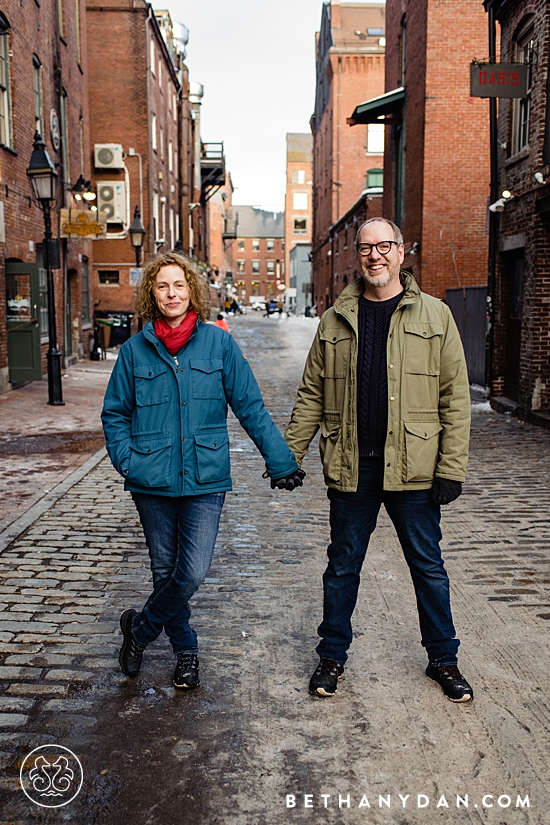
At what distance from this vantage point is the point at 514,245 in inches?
507

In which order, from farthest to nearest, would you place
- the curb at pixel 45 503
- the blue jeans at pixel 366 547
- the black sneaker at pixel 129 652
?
the curb at pixel 45 503 → the black sneaker at pixel 129 652 → the blue jeans at pixel 366 547

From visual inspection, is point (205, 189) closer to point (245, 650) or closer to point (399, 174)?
point (399, 174)

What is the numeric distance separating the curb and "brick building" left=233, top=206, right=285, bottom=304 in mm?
115091

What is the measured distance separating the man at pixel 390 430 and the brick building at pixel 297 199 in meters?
98.1

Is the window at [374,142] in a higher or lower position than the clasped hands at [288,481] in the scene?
higher

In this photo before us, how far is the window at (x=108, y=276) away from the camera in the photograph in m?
32.5

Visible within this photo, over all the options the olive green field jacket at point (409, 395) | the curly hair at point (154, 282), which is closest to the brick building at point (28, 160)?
the curly hair at point (154, 282)

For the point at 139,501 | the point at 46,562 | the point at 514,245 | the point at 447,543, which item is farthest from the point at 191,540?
the point at 514,245

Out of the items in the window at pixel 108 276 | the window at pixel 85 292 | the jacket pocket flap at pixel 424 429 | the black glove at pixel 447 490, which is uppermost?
the window at pixel 108 276

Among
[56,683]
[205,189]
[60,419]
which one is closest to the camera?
[56,683]

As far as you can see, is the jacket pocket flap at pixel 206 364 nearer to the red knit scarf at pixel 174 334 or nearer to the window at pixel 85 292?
the red knit scarf at pixel 174 334

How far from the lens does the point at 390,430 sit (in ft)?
11.3

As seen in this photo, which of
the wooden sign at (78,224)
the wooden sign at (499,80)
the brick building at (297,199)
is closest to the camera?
the wooden sign at (499,80)

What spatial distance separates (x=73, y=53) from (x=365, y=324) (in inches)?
798
